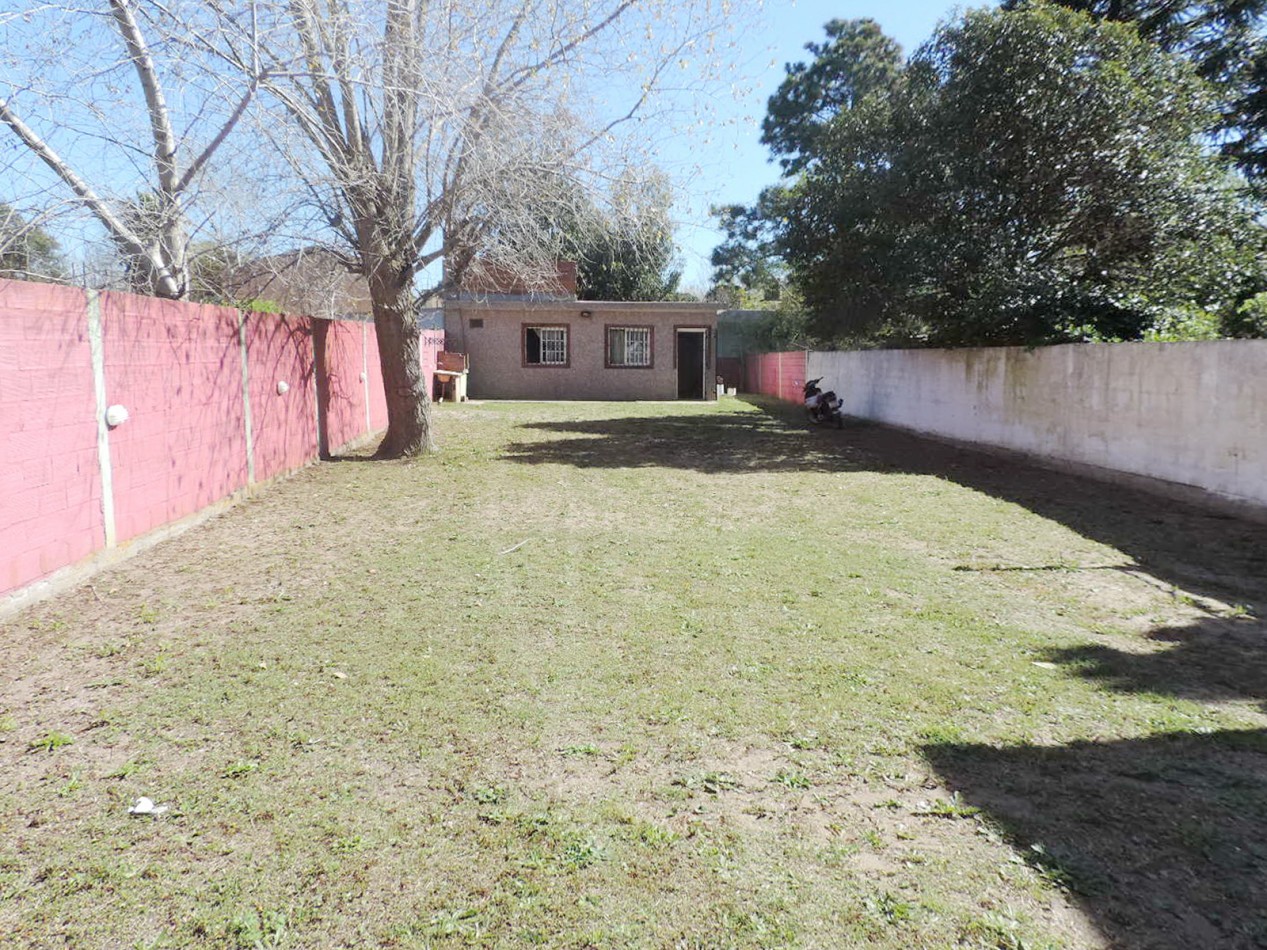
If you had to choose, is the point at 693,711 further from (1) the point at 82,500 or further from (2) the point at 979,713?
(1) the point at 82,500

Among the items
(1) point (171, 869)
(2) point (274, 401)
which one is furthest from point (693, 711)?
(2) point (274, 401)

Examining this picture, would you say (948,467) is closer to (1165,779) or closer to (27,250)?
(1165,779)

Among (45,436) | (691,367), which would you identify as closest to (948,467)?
(45,436)

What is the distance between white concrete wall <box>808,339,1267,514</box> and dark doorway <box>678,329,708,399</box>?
37.4 feet

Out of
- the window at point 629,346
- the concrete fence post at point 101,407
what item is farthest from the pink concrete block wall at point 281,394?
the window at point 629,346

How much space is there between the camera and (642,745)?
3254 millimetres

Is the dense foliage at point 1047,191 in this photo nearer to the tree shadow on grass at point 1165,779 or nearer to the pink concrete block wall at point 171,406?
the tree shadow on grass at point 1165,779

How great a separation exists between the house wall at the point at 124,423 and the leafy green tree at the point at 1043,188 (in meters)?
9.42

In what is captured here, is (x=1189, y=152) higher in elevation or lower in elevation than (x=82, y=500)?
higher

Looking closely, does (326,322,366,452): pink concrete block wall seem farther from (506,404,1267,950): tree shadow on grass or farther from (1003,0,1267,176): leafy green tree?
(1003,0,1267,176): leafy green tree

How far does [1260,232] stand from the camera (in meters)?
11.1

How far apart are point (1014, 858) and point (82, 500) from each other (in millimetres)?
5729

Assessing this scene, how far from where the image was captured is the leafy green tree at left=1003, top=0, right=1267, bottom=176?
50.3 ft

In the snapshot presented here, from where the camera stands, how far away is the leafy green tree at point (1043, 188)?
10.7 m
